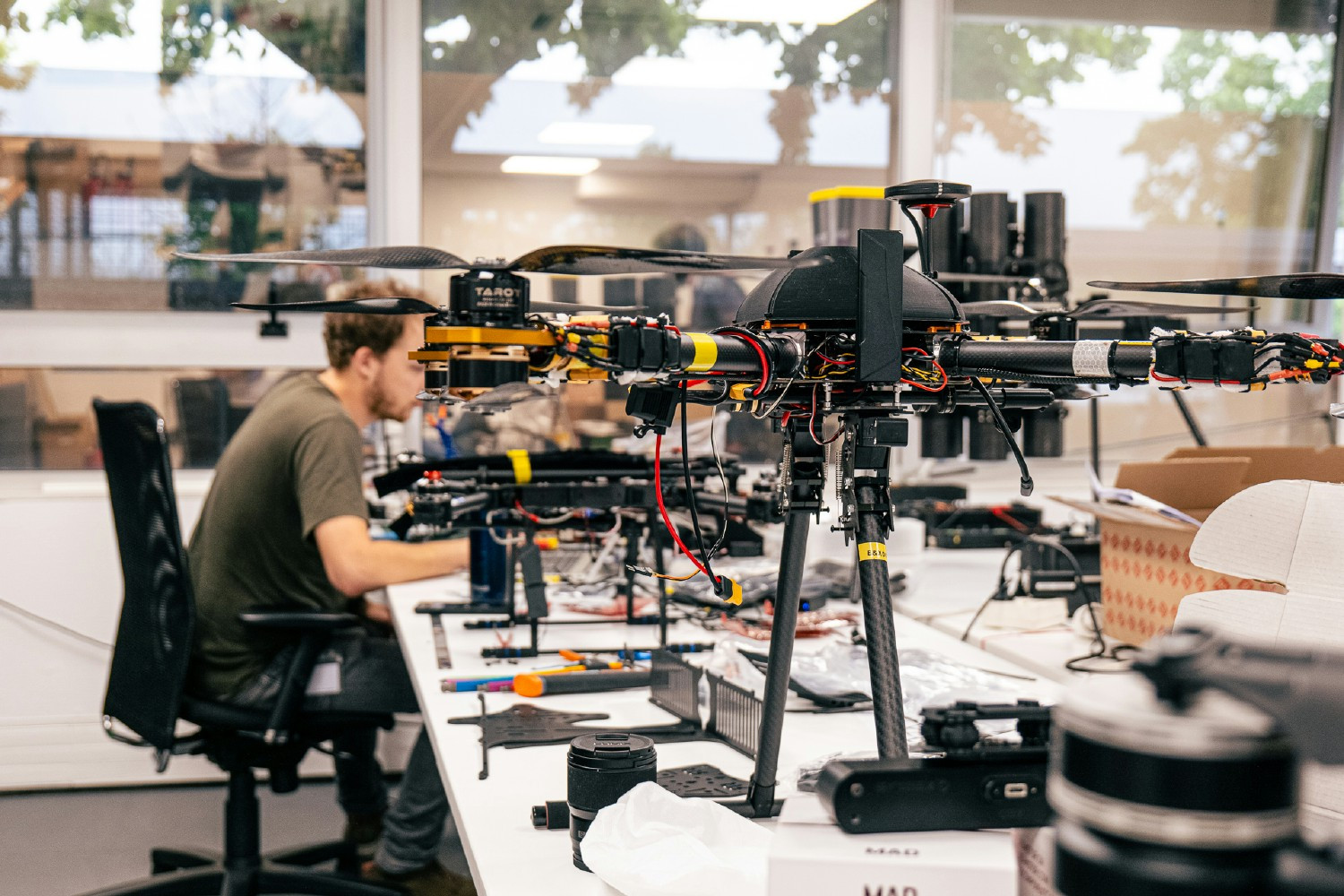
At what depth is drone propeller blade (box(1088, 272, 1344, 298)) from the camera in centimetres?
97

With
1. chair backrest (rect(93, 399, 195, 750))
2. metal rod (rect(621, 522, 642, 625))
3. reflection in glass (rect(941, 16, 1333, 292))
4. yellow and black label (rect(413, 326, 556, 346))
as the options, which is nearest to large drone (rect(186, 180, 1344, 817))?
yellow and black label (rect(413, 326, 556, 346))

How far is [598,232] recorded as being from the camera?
358 cm

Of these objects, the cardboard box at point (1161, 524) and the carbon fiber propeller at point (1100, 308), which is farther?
the cardboard box at point (1161, 524)

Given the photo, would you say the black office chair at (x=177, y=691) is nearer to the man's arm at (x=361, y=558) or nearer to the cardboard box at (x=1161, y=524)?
the man's arm at (x=361, y=558)

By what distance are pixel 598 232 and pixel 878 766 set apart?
303 centimetres

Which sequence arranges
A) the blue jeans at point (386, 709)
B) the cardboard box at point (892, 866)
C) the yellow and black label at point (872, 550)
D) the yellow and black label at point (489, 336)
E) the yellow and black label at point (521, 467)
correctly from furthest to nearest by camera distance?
the blue jeans at point (386, 709) → the yellow and black label at point (521, 467) → the yellow and black label at point (872, 550) → the yellow and black label at point (489, 336) → the cardboard box at point (892, 866)

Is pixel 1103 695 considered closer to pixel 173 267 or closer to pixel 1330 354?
pixel 1330 354

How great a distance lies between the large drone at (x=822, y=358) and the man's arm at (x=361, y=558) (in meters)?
1.30

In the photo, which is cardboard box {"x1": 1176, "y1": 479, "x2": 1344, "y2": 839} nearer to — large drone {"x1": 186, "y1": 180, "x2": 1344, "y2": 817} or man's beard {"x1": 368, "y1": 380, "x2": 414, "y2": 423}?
large drone {"x1": 186, "y1": 180, "x2": 1344, "y2": 817}

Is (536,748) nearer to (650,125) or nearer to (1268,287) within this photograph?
(1268,287)

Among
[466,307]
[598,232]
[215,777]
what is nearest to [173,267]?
[598,232]

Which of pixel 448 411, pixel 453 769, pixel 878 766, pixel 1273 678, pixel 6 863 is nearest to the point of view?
pixel 1273 678

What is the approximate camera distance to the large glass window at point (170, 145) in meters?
3.26

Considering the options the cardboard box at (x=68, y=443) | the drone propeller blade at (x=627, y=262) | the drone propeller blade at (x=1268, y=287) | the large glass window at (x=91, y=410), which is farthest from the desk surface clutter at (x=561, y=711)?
the cardboard box at (x=68, y=443)
